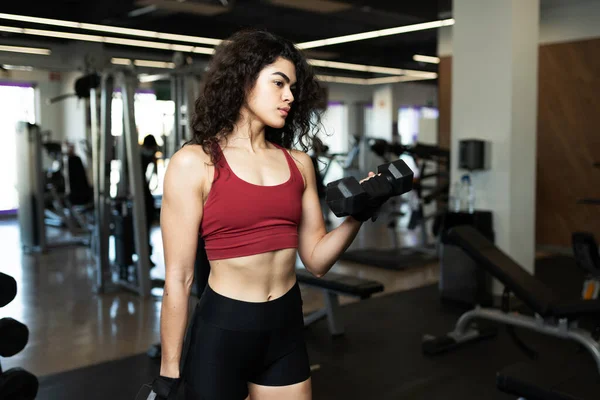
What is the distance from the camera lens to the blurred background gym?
291 cm

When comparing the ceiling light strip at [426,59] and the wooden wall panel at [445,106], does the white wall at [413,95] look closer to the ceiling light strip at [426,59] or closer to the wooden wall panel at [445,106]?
the wooden wall panel at [445,106]

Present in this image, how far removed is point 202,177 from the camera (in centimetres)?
122

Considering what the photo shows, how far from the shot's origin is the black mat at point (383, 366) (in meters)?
2.70

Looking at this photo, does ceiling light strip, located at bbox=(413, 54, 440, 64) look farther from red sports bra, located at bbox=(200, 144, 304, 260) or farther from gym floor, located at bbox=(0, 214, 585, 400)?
red sports bra, located at bbox=(200, 144, 304, 260)

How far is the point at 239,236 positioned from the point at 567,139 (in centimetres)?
568

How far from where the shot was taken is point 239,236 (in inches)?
48.7

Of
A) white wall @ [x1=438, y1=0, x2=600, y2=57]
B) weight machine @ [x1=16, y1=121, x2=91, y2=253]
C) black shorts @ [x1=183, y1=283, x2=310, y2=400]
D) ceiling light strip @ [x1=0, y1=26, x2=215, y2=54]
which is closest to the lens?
black shorts @ [x1=183, y1=283, x2=310, y2=400]

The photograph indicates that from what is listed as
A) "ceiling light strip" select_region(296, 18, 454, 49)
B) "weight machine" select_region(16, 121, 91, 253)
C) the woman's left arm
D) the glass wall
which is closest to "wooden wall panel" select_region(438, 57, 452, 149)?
"ceiling light strip" select_region(296, 18, 454, 49)

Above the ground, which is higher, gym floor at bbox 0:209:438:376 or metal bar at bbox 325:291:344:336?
metal bar at bbox 325:291:344:336

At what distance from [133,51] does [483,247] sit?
11.9ft

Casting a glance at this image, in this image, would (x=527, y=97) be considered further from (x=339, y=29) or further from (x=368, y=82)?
(x=368, y=82)

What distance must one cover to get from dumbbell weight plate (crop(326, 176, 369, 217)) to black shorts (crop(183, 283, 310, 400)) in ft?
0.87

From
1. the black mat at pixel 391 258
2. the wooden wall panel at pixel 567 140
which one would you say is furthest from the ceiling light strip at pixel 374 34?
the black mat at pixel 391 258

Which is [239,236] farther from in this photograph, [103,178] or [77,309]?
[103,178]
